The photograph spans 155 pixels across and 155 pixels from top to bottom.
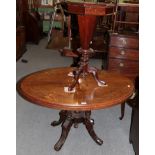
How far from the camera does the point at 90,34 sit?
1871 mm

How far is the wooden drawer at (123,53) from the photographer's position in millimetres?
3271

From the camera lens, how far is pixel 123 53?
329 centimetres

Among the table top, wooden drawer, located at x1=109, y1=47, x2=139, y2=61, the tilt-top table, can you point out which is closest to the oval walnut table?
the table top

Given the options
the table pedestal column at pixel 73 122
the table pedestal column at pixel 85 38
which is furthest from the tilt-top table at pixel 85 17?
the table pedestal column at pixel 73 122

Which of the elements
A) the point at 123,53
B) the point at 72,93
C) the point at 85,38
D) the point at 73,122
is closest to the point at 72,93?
the point at 72,93

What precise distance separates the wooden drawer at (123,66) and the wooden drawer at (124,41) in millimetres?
205

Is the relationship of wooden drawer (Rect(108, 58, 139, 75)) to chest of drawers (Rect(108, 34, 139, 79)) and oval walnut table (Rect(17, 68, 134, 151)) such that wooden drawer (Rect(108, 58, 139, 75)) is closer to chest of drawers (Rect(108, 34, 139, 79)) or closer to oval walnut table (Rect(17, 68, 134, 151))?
chest of drawers (Rect(108, 34, 139, 79))

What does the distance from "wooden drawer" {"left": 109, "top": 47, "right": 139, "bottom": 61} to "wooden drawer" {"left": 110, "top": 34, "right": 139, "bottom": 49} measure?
53 mm

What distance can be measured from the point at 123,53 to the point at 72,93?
160 centimetres

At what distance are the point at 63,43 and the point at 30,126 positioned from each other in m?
3.79
